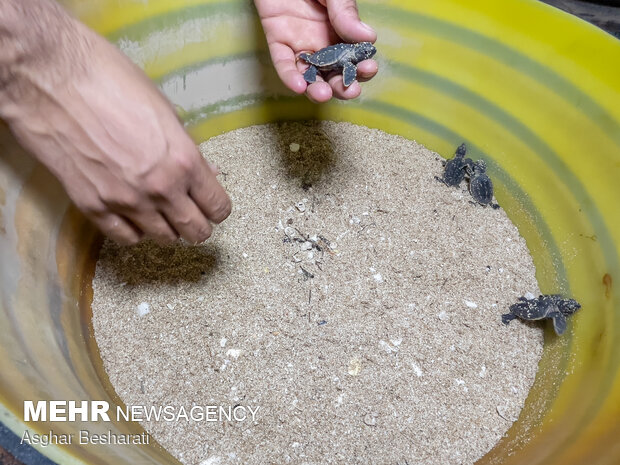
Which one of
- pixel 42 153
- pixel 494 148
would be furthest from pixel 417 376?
pixel 42 153

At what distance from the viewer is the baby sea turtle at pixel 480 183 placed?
1249 millimetres

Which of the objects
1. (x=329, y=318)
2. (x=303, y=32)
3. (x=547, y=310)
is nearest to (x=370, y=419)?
(x=329, y=318)

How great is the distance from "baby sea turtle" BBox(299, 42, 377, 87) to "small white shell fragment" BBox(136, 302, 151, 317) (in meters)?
0.60

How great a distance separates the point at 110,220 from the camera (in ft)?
2.27

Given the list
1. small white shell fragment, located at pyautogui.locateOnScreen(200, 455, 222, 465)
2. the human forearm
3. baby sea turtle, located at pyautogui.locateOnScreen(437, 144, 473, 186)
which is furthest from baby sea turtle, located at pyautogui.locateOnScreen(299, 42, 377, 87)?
small white shell fragment, located at pyautogui.locateOnScreen(200, 455, 222, 465)

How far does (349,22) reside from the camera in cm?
102

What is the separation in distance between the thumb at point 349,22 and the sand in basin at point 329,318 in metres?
0.38

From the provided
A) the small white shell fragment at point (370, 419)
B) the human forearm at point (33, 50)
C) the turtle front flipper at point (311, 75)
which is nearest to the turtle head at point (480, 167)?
the turtle front flipper at point (311, 75)

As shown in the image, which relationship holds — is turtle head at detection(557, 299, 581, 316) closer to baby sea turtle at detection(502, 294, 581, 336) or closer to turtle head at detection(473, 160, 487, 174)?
baby sea turtle at detection(502, 294, 581, 336)

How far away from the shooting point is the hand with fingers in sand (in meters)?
1.04

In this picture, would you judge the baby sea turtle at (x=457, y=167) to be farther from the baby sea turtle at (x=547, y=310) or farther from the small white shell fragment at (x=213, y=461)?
the small white shell fragment at (x=213, y=461)

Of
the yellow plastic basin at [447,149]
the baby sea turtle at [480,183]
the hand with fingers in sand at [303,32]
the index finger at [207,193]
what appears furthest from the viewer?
the baby sea turtle at [480,183]

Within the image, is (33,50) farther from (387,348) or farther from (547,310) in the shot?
(547,310)

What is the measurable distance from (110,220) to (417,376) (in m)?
0.67
